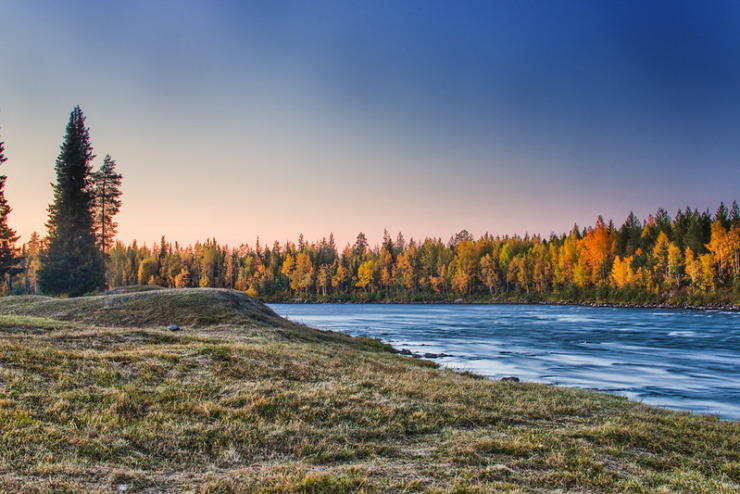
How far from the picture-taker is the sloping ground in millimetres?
25891

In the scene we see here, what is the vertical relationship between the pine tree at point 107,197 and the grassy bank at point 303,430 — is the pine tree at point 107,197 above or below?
above

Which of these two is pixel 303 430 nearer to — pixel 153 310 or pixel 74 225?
pixel 153 310

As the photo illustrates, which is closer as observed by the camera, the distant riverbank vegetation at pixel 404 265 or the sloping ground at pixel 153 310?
the sloping ground at pixel 153 310

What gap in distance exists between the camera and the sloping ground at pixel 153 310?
84.9 ft

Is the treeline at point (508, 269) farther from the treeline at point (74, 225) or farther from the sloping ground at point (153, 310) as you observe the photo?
the sloping ground at point (153, 310)

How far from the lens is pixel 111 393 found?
9961 mm

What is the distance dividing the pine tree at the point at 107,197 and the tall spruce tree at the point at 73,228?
6.36 ft

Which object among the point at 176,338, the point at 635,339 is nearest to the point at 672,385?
the point at 635,339

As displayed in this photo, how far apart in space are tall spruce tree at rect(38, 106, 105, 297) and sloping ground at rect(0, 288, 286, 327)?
2061cm

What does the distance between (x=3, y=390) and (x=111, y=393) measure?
2.01 metres

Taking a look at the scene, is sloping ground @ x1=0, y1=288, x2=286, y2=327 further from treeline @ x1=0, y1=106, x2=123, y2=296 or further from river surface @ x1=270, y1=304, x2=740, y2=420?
treeline @ x1=0, y1=106, x2=123, y2=296

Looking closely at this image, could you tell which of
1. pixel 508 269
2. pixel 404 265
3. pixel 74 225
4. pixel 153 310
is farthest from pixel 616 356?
pixel 404 265

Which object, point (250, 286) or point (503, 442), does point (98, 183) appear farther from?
point (250, 286)

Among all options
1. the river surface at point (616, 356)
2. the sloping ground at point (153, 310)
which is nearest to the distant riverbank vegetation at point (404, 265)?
the sloping ground at point (153, 310)
